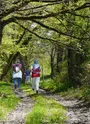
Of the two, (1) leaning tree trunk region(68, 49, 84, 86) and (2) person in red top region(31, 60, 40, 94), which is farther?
(1) leaning tree trunk region(68, 49, 84, 86)

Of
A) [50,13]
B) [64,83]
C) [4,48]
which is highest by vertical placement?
[50,13]

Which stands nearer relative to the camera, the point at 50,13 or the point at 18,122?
the point at 18,122

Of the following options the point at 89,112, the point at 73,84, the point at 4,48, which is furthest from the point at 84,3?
the point at 4,48

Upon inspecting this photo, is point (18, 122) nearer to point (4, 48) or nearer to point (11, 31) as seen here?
point (4, 48)

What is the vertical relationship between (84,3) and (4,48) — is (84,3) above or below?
above

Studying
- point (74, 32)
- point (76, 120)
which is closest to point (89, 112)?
point (76, 120)

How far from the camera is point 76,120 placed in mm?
13195

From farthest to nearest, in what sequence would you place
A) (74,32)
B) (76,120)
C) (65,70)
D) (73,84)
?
1. (65,70)
2. (73,84)
3. (74,32)
4. (76,120)

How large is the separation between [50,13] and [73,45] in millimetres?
6131

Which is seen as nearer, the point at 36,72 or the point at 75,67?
the point at 36,72

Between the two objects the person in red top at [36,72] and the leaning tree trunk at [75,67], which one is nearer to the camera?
the person in red top at [36,72]

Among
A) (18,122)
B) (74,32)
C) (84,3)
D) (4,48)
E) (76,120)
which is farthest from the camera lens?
(4,48)

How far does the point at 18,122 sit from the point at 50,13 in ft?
26.1

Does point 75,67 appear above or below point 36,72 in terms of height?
below
